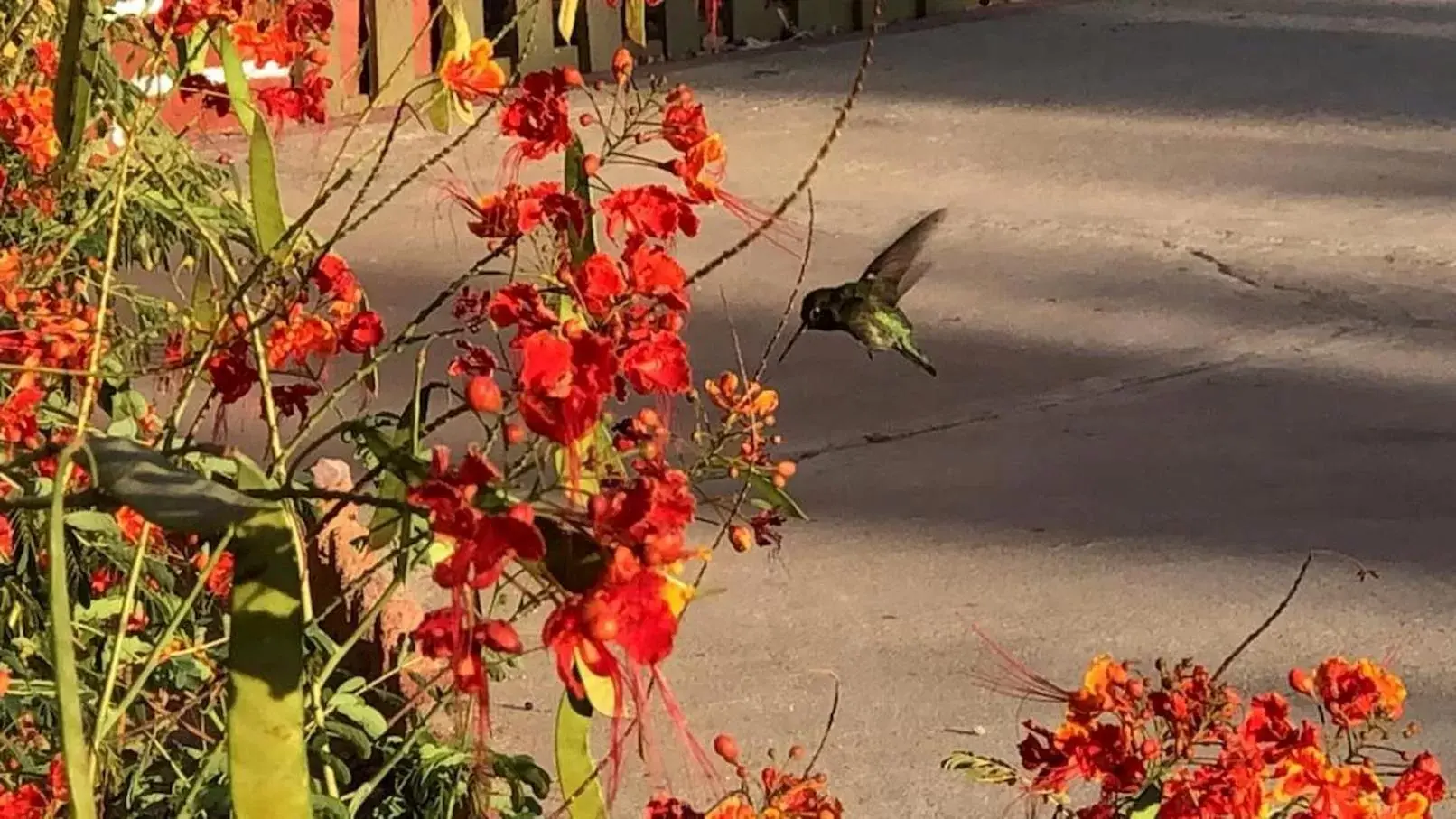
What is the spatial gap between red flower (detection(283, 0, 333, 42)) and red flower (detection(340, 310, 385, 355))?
0.30 metres

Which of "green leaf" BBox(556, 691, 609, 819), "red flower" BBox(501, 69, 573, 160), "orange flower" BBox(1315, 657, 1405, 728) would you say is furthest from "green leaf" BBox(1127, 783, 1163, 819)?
"red flower" BBox(501, 69, 573, 160)

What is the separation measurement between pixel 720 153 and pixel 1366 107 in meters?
5.46

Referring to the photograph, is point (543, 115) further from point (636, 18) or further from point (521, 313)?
point (521, 313)

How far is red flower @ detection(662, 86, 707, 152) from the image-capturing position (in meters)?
1.28

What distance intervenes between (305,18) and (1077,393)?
2415mm

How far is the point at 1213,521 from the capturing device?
3.20 meters

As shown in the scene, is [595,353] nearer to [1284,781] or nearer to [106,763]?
[1284,781]

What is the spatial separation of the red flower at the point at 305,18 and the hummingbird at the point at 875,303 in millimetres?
440

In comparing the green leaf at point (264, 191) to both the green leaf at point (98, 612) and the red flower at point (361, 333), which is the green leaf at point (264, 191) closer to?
the red flower at point (361, 333)

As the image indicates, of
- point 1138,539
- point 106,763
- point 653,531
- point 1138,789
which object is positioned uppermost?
point 653,531

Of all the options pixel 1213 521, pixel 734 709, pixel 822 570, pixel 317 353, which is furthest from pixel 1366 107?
pixel 317 353

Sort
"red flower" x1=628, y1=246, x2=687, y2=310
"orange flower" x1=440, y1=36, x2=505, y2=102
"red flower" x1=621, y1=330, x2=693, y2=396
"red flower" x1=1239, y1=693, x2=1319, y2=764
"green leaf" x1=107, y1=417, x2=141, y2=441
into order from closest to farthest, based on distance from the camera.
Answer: "red flower" x1=621, y1=330, x2=693, y2=396 < "red flower" x1=628, y1=246, x2=687, y2=310 < "red flower" x1=1239, y1=693, x2=1319, y2=764 < "orange flower" x1=440, y1=36, x2=505, y2=102 < "green leaf" x1=107, y1=417, x2=141, y2=441

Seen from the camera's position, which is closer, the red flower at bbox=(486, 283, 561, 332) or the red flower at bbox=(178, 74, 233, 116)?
the red flower at bbox=(486, 283, 561, 332)

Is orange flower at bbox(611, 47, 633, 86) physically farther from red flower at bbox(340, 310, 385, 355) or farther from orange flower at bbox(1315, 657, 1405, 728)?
orange flower at bbox(1315, 657, 1405, 728)
